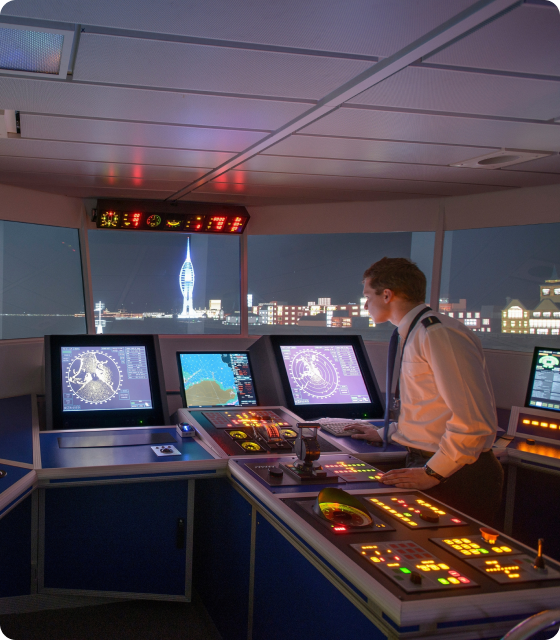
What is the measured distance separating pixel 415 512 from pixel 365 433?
1.00 metres

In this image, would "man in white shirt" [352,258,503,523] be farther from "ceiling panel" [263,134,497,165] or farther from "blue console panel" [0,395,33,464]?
"blue console panel" [0,395,33,464]

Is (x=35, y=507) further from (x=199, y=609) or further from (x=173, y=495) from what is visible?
(x=199, y=609)

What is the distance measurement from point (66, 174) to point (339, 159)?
183 centimetres

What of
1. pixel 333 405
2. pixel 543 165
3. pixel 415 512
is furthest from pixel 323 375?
pixel 543 165

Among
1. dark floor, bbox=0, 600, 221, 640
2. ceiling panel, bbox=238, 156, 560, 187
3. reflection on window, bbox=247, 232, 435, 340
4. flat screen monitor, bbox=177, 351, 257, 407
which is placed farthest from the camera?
reflection on window, bbox=247, 232, 435, 340

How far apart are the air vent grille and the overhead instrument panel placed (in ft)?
7.99

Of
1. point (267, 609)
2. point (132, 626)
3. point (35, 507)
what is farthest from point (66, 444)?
point (267, 609)

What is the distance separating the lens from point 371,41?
5.20 ft

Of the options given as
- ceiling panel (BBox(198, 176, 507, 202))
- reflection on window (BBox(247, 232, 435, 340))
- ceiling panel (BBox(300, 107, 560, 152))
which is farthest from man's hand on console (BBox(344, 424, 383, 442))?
reflection on window (BBox(247, 232, 435, 340))

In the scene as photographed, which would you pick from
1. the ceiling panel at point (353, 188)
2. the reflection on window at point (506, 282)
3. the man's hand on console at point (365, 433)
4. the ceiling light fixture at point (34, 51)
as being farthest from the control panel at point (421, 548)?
the reflection on window at point (506, 282)

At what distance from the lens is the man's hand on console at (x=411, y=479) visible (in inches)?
78.9

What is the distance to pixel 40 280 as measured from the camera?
4.66 m

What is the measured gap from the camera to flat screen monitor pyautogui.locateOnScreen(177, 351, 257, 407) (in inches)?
133

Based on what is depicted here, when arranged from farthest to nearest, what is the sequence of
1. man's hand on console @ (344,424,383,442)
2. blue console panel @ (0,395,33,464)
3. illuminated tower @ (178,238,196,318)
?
1. illuminated tower @ (178,238,196,318)
2. man's hand on console @ (344,424,383,442)
3. blue console panel @ (0,395,33,464)
